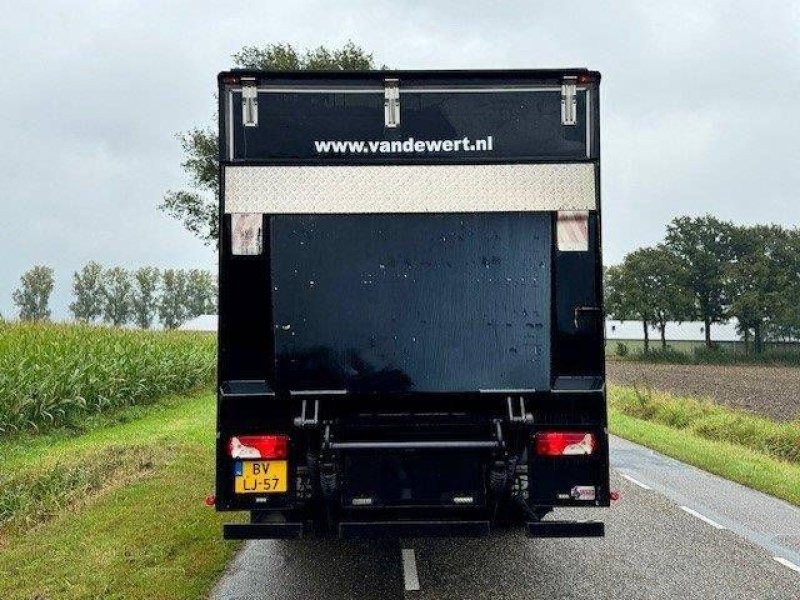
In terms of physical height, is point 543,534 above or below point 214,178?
below

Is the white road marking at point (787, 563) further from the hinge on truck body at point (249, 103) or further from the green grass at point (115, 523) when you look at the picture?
the hinge on truck body at point (249, 103)

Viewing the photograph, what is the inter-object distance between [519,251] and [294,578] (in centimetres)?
379

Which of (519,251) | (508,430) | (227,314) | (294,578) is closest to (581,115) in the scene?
(519,251)

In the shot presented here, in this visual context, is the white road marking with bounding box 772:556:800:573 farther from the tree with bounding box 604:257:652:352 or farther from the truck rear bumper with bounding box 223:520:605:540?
the tree with bounding box 604:257:652:352

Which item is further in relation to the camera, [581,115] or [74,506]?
[74,506]

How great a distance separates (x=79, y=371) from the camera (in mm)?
15938

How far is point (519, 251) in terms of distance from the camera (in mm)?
5492

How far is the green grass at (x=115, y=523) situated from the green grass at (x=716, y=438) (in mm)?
8684

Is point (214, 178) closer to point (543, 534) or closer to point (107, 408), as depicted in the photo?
point (107, 408)

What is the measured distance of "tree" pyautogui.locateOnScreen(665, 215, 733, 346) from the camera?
7581 centimetres

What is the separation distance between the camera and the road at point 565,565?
6.88 meters

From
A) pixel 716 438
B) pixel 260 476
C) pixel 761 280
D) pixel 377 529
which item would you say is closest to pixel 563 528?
pixel 377 529

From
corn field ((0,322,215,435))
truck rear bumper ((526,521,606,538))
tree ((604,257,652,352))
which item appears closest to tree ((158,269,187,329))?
tree ((604,257,652,352))

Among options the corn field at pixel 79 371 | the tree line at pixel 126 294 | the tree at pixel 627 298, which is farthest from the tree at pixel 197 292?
the corn field at pixel 79 371
